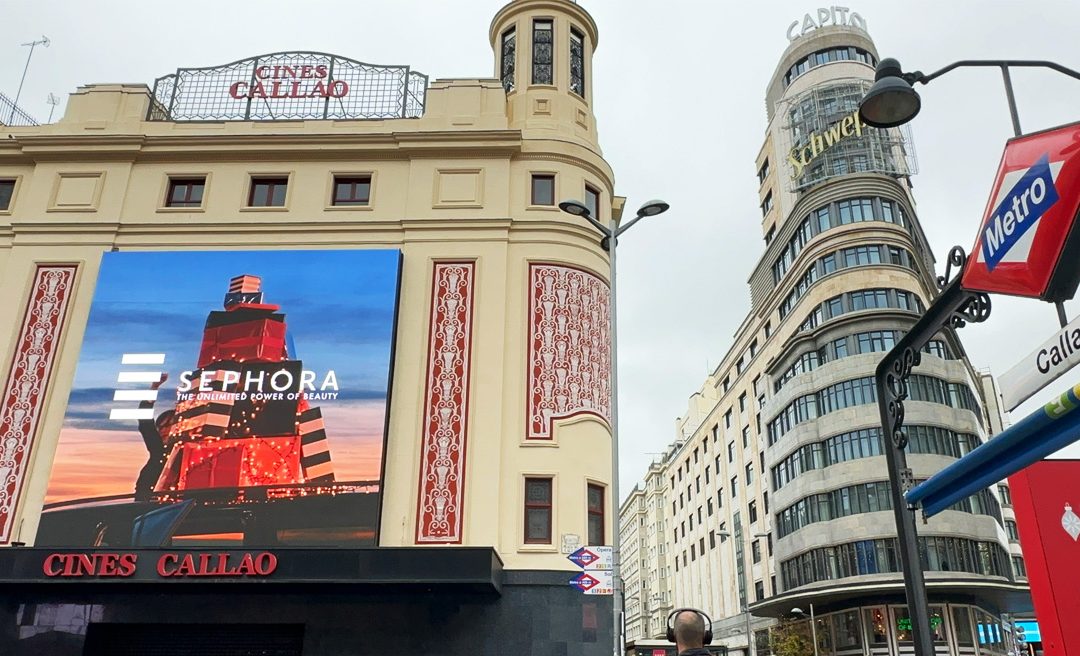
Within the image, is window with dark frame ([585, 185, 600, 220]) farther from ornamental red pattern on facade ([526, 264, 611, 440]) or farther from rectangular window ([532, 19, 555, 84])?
rectangular window ([532, 19, 555, 84])

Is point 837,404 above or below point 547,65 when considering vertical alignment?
below

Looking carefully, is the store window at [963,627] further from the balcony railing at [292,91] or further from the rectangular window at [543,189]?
the balcony railing at [292,91]

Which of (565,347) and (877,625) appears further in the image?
(877,625)

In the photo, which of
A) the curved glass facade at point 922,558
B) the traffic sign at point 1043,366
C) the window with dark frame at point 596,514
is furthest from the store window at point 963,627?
the traffic sign at point 1043,366

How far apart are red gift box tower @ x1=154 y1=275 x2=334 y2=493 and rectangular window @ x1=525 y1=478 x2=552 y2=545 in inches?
193

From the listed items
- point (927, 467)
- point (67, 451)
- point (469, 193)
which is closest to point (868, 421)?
point (927, 467)

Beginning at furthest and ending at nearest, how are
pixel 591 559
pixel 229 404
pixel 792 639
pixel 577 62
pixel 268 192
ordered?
pixel 792 639 → pixel 577 62 → pixel 268 192 → pixel 229 404 → pixel 591 559

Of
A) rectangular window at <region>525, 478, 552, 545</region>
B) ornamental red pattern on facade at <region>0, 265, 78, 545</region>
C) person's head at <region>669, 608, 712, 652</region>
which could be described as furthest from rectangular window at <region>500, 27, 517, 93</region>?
person's head at <region>669, 608, 712, 652</region>

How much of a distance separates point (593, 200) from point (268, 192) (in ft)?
31.9

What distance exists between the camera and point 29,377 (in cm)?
2170

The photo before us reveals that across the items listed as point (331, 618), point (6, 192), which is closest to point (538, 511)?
point (331, 618)

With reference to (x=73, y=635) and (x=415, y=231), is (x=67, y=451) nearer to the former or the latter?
(x=73, y=635)

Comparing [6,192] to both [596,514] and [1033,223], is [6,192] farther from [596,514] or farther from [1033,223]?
[1033,223]

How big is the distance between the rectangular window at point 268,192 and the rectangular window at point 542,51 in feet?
28.2
